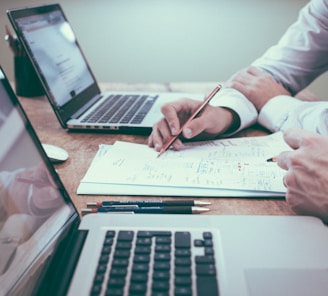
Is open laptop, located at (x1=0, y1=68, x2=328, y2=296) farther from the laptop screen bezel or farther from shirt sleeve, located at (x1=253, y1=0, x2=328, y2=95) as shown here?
shirt sleeve, located at (x1=253, y1=0, x2=328, y2=95)

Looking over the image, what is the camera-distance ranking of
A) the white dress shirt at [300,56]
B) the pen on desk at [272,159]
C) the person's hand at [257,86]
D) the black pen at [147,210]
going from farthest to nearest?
the white dress shirt at [300,56]
the person's hand at [257,86]
the pen on desk at [272,159]
the black pen at [147,210]

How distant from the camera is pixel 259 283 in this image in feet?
1.38

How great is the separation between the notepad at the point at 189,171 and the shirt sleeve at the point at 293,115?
0.10m

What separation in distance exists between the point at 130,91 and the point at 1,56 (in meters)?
1.20

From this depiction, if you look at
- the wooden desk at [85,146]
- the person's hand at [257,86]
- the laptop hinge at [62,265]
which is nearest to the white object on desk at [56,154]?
the wooden desk at [85,146]

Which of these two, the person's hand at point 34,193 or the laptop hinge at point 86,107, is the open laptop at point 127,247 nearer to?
the person's hand at point 34,193

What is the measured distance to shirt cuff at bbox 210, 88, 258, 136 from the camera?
92 centimetres

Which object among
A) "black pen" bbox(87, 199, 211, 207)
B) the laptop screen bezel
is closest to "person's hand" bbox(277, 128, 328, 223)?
"black pen" bbox(87, 199, 211, 207)

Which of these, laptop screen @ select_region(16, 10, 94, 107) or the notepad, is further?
laptop screen @ select_region(16, 10, 94, 107)

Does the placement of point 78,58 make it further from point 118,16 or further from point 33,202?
point 118,16

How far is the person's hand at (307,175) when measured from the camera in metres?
0.57

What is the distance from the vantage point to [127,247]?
1.50 feet

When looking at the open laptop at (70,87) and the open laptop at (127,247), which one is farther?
the open laptop at (70,87)

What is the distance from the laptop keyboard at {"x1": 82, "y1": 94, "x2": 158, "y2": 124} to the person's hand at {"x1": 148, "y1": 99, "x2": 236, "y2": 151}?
0.10 metres
